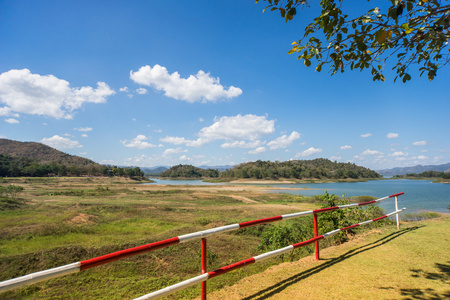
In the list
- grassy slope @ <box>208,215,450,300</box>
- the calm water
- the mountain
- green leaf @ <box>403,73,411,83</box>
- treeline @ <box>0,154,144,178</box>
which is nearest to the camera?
grassy slope @ <box>208,215,450,300</box>

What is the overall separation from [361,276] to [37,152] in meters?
243

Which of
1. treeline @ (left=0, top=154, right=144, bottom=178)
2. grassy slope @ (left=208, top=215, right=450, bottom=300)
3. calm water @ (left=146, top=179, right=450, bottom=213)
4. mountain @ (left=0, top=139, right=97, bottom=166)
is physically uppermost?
mountain @ (left=0, top=139, right=97, bottom=166)

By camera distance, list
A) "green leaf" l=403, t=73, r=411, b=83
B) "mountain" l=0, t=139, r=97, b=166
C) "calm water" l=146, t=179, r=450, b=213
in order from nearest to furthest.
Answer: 1. "green leaf" l=403, t=73, r=411, b=83
2. "calm water" l=146, t=179, r=450, b=213
3. "mountain" l=0, t=139, r=97, b=166

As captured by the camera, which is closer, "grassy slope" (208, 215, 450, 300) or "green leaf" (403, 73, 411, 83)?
"grassy slope" (208, 215, 450, 300)

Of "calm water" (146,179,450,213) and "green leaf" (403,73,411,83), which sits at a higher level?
"green leaf" (403,73,411,83)

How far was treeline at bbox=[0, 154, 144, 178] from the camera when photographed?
322ft

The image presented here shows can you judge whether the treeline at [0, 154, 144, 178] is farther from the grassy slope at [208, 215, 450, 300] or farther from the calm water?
the grassy slope at [208, 215, 450, 300]

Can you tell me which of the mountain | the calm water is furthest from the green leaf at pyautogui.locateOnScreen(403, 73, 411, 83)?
the mountain

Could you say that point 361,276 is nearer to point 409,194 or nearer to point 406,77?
point 406,77

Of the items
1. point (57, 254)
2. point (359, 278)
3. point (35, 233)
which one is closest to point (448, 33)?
point (359, 278)

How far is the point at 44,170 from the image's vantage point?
10906 centimetres

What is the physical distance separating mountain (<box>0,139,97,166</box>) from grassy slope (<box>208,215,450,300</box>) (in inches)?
8446

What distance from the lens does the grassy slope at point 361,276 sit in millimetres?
3172

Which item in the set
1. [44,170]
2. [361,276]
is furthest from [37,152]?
[361,276]
